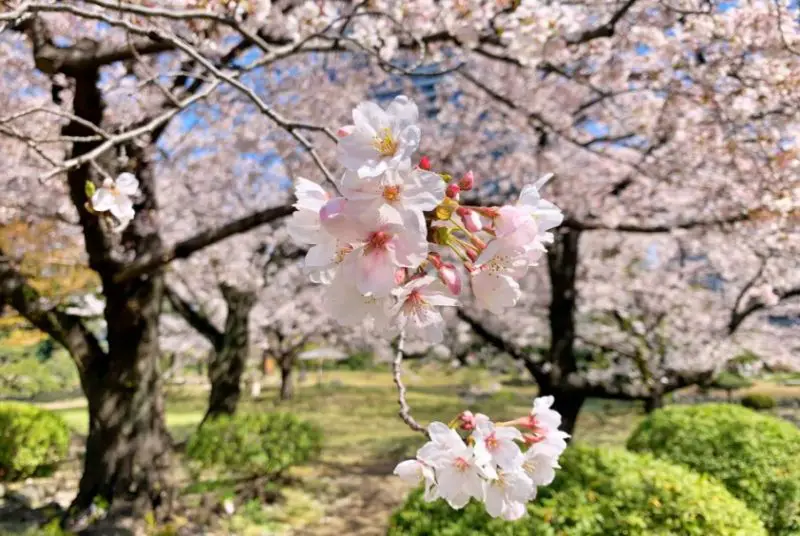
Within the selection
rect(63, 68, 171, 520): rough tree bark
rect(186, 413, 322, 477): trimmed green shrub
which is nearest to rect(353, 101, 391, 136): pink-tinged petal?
rect(63, 68, 171, 520): rough tree bark

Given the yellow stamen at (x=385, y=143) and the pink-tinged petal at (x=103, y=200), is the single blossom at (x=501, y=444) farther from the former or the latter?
the pink-tinged petal at (x=103, y=200)

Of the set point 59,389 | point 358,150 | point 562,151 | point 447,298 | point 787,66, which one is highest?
point 562,151

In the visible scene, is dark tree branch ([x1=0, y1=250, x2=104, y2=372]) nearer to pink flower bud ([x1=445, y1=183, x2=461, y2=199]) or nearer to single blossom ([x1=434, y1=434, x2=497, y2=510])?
single blossom ([x1=434, y1=434, x2=497, y2=510])

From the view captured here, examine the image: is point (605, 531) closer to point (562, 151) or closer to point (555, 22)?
point (555, 22)

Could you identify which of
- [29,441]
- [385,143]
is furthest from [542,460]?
[29,441]

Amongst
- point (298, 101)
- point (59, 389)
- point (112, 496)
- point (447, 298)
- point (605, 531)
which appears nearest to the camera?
point (447, 298)

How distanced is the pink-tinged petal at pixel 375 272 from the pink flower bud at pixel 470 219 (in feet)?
0.53

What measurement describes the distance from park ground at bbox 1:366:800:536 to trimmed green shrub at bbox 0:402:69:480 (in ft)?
0.88

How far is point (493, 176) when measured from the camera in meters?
9.41

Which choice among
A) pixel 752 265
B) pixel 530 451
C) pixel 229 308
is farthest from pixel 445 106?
pixel 530 451

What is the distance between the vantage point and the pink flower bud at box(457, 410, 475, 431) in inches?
45.1

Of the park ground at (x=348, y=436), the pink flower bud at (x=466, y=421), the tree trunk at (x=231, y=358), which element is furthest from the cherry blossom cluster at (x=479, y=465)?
the tree trunk at (x=231, y=358)

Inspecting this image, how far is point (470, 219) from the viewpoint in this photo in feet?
3.01

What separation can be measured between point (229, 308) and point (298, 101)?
367cm
